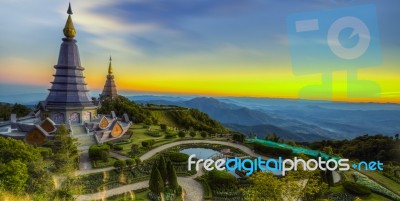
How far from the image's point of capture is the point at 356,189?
22016mm

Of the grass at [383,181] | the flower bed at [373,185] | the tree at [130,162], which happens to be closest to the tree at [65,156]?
the tree at [130,162]

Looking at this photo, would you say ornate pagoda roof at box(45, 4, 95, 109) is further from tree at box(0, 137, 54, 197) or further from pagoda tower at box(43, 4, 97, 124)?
tree at box(0, 137, 54, 197)

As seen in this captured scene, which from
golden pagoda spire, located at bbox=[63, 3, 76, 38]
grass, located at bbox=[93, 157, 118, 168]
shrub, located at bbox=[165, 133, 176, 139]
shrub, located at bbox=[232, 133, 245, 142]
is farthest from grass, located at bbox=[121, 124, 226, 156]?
golden pagoda spire, located at bbox=[63, 3, 76, 38]

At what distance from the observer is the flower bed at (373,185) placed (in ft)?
71.8

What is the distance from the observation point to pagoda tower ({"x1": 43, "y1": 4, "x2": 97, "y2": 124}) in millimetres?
39156

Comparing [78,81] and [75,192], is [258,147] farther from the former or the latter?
[78,81]

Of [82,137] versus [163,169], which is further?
[82,137]

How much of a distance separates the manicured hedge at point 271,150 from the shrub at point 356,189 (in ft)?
32.0

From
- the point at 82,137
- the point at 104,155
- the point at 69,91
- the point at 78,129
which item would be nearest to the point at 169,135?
the point at 82,137

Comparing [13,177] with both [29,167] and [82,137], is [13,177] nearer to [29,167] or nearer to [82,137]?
[29,167]

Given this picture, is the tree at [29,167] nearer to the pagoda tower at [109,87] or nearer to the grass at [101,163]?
the grass at [101,163]

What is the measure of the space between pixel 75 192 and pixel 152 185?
526cm

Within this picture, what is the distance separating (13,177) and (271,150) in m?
25.5

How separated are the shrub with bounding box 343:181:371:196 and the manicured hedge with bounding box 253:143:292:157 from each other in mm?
9757
